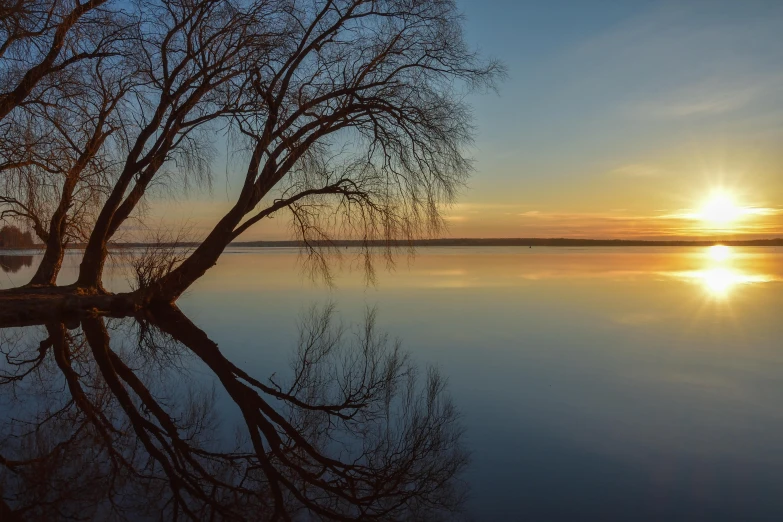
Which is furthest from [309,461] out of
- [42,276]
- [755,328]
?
[42,276]

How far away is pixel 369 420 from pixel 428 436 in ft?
2.30

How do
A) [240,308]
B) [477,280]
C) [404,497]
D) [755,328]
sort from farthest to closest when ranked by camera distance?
1. [477,280]
2. [240,308]
3. [755,328]
4. [404,497]

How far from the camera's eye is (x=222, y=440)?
4961 millimetres

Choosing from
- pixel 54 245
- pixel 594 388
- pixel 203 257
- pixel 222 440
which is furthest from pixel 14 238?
pixel 594 388

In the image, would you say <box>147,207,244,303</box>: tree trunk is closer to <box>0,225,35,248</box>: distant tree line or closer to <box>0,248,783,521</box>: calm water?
<box>0,248,783,521</box>: calm water

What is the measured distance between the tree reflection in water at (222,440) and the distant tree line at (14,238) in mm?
4898

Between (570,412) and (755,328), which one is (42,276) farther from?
(755,328)

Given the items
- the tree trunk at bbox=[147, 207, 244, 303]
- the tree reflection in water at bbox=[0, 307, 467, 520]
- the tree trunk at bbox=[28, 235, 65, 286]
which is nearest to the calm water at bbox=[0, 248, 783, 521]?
the tree reflection in water at bbox=[0, 307, 467, 520]

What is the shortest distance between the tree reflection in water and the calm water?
10.6 inches

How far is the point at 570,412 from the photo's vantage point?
18.4ft

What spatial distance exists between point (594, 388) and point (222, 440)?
3.72 metres

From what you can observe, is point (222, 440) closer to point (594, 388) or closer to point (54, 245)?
point (594, 388)

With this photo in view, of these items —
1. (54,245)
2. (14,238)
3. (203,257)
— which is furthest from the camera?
(54,245)

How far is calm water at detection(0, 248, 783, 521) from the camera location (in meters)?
3.94
